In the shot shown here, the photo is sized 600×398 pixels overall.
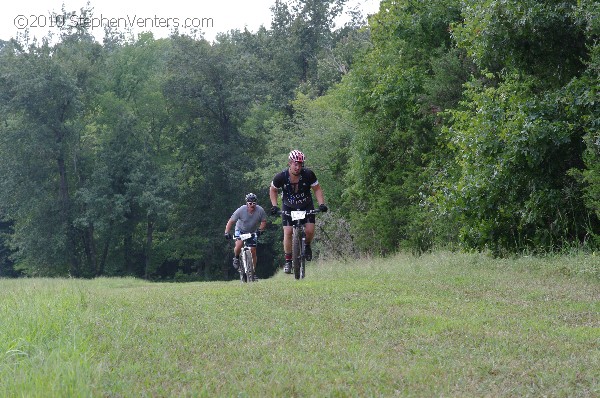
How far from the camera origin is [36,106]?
172 feet

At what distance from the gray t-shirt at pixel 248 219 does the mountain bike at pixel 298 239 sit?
101 inches

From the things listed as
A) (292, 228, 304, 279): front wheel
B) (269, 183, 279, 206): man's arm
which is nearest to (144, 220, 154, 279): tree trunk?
(269, 183, 279, 206): man's arm

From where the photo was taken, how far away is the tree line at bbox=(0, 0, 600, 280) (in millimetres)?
16141

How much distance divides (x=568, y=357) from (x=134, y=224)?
52987 millimetres

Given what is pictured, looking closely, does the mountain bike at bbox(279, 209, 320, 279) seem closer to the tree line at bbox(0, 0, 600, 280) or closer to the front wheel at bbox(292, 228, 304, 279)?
the front wheel at bbox(292, 228, 304, 279)

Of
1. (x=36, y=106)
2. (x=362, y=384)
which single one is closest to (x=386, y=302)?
(x=362, y=384)

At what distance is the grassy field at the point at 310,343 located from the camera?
547cm

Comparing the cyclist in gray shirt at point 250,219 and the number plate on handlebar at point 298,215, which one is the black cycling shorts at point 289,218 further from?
the cyclist in gray shirt at point 250,219

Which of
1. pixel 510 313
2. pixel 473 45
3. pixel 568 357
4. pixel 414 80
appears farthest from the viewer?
pixel 414 80

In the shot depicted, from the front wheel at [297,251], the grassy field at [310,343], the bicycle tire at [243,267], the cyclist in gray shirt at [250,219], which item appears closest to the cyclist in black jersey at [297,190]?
the front wheel at [297,251]

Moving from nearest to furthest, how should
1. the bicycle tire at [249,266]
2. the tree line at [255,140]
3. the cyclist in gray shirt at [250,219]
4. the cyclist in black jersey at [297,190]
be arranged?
the cyclist in black jersey at [297,190] → the tree line at [255,140] → the bicycle tire at [249,266] → the cyclist in gray shirt at [250,219]

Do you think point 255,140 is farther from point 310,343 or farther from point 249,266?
point 310,343

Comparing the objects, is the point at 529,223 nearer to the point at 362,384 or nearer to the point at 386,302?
the point at 386,302

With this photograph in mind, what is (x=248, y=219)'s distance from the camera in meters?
16.9
